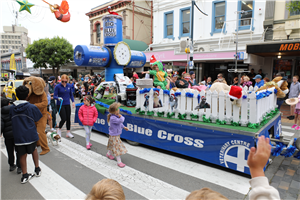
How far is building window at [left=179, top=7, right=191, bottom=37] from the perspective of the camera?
52.9 feet

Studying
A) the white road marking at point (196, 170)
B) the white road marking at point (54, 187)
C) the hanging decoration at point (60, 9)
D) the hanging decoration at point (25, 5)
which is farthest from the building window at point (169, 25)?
the white road marking at point (54, 187)

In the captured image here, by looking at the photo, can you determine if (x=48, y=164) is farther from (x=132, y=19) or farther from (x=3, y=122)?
(x=132, y=19)

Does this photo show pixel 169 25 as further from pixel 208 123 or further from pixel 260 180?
pixel 260 180

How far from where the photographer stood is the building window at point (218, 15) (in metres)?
14.2

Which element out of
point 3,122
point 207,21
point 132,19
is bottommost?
point 3,122

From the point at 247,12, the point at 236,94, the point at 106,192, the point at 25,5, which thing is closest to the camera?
the point at 106,192

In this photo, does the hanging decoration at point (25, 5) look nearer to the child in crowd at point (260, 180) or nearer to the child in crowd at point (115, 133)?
the child in crowd at point (115, 133)

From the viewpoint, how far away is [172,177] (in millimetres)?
3891

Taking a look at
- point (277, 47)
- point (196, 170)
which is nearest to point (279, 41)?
point (277, 47)

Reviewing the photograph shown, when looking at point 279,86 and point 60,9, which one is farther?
point 60,9

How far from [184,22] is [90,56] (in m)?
11.2

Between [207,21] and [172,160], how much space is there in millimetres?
13119

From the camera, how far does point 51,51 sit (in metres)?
25.5

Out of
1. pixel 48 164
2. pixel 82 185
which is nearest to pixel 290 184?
pixel 82 185
